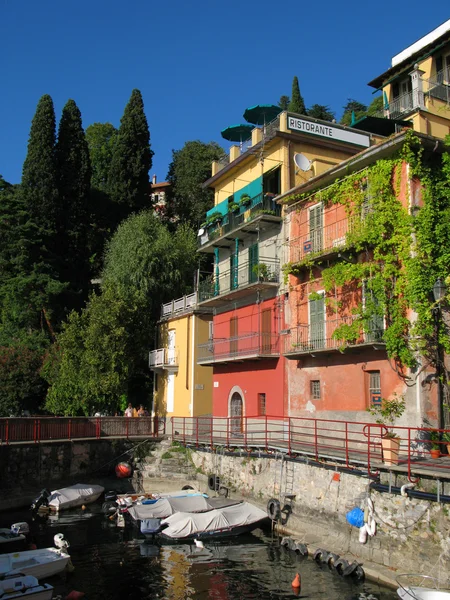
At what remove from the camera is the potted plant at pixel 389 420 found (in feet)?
50.4

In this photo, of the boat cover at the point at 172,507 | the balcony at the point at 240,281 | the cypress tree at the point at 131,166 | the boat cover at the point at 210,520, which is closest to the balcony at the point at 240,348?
the balcony at the point at 240,281

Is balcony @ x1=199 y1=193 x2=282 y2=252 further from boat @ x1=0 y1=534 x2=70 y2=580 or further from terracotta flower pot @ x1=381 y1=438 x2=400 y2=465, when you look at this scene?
boat @ x1=0 y1=534 x2=70 y2=580

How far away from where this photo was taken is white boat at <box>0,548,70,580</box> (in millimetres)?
15516

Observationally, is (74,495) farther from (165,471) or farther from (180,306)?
(180,306)

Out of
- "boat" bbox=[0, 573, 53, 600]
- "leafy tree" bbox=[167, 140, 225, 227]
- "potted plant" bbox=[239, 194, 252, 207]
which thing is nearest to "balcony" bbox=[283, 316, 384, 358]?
"potted plant" bbox=[239, 194, 252, 207]

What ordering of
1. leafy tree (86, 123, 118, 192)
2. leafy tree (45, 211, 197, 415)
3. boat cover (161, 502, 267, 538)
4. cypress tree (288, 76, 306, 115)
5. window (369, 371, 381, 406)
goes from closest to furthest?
boat cover (161, 502, 267, 538), window (369, 371, 381, 406), leafy tree (45, 211, 197, 415), cypress tree (288, 76, 306, 115), leafy tree (86, 123, 118, 192)

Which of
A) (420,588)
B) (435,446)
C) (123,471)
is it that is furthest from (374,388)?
(123,471)

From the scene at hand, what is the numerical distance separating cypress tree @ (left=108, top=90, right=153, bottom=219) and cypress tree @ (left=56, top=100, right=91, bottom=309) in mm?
3146

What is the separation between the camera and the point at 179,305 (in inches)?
1415

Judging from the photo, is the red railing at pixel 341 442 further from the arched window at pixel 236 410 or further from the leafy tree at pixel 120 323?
the leafy tree at pixel 120 323

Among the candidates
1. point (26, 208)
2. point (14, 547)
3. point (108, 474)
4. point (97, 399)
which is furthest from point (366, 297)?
point (26, 208)

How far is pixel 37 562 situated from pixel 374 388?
1189 centimetres

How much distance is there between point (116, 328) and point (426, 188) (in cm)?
2093

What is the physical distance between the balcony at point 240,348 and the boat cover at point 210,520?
24.1 feet
